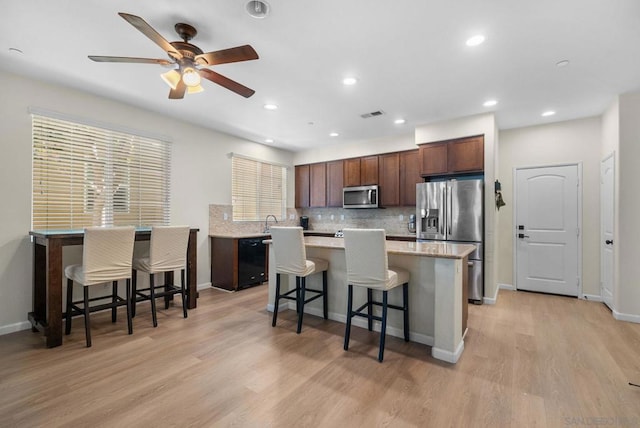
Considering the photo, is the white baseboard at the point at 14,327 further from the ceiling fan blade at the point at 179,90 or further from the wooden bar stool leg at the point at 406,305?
the wooden bar stool leg at the point at 406,305

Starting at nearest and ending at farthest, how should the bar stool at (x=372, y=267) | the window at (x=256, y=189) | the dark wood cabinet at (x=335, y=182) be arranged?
the bar stool at (x=372, y=267) → the window at (x=256, y=189) → the dark wood cabinet at (x=335, y=182)

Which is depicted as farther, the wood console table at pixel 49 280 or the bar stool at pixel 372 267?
the wood console table at pixel 49 280

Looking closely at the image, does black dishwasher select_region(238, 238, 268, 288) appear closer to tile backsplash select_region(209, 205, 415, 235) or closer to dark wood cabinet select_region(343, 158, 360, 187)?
tile backsplash select_region(209, 205, 415, 235)

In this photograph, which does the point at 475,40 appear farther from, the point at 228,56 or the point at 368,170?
the point at 368,170

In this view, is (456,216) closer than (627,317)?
No

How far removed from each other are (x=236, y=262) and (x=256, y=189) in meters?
1.71

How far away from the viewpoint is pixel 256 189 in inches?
226

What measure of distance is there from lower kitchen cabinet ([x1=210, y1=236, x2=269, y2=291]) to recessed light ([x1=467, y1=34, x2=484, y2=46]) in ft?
12.6

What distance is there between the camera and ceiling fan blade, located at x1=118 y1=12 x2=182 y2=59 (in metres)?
1.68

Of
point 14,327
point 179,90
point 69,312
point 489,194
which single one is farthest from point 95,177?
point 489,194

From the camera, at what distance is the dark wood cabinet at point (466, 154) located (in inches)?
161

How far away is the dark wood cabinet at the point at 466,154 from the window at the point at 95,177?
4.24 meters

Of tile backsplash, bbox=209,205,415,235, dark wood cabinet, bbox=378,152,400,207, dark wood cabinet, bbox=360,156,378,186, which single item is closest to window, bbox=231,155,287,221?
tile backsplash, bbox=209,205,415,235

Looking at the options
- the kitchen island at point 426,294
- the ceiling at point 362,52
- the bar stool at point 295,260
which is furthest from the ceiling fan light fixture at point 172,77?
the kitchen island at point 426,294
